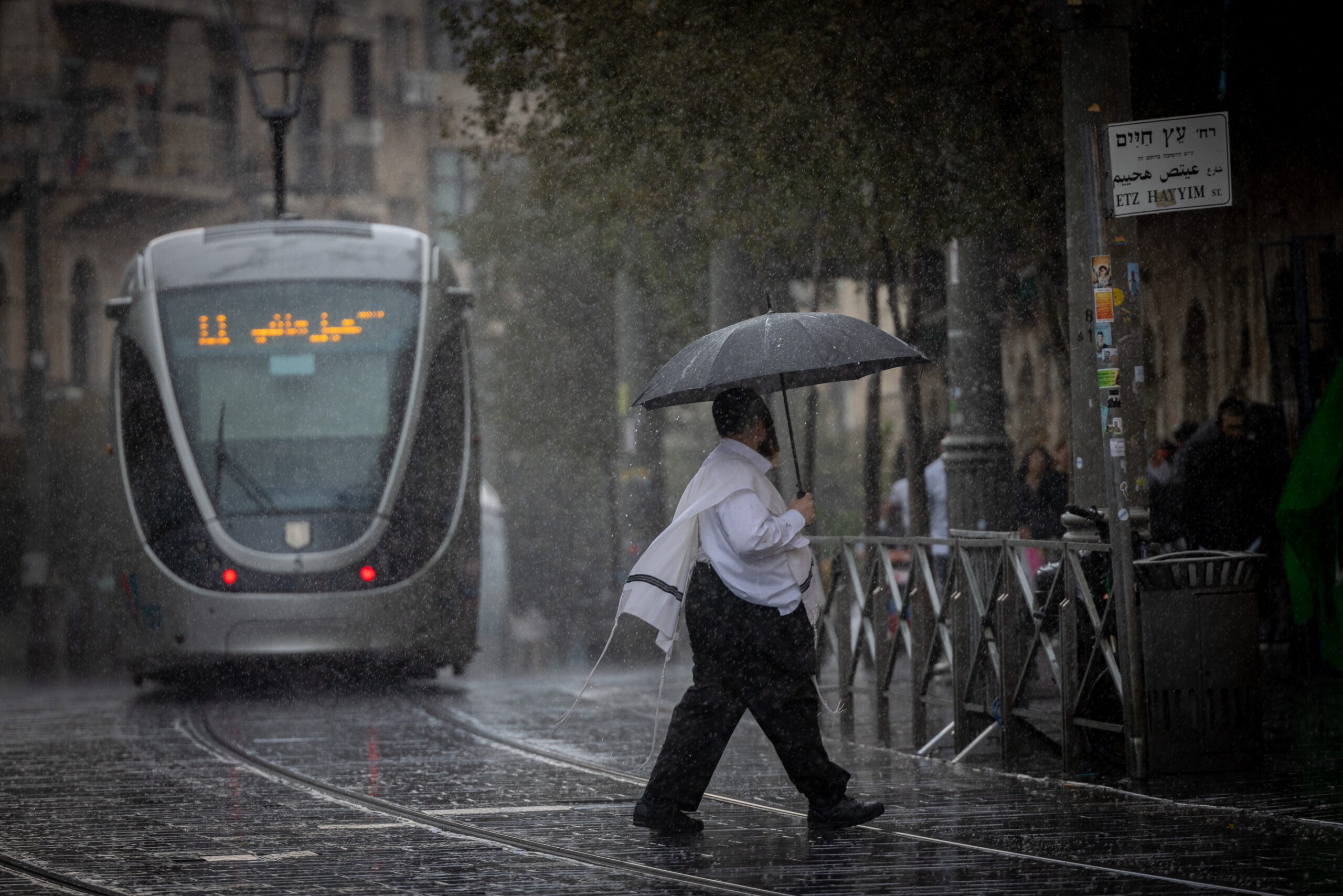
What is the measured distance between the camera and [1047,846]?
287 inches

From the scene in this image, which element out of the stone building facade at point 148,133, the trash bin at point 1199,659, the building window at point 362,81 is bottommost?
the trash bin at point 1199,659

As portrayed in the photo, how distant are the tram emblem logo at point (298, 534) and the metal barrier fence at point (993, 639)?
4.11 meters

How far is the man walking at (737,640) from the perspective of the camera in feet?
25.3

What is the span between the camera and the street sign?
348 inches

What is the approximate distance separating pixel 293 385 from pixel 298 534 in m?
1.17

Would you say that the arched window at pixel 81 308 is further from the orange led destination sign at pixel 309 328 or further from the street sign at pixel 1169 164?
the street sign at pixel 1169 164

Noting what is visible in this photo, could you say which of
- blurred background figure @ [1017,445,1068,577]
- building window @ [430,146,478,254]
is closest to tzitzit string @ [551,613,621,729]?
blurred background figure @ [1017,445,1068,577]

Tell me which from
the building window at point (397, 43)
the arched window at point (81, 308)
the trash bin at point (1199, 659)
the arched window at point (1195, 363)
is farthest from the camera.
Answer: the building window at point (397, 43)

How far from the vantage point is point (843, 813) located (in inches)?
303

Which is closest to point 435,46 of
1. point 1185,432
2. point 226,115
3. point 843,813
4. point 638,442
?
point 226,115

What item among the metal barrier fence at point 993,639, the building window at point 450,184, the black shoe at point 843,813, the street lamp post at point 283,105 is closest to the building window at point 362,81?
the building window at point 450,184

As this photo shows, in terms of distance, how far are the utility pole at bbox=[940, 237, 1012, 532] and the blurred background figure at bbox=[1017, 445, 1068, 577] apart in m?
1.45

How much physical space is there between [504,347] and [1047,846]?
26278mm

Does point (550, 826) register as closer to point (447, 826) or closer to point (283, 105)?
point (447, 826)
